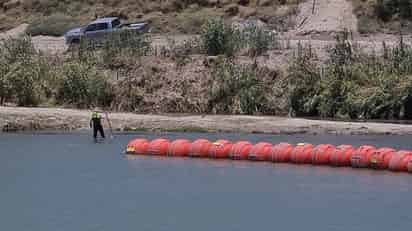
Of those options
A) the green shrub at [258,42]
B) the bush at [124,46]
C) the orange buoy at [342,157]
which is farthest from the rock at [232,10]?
the orange buoy at [342,157]

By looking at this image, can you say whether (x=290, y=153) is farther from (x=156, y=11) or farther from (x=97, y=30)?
(x=156, y=11)

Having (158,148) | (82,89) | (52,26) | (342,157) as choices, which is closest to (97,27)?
(52,26)

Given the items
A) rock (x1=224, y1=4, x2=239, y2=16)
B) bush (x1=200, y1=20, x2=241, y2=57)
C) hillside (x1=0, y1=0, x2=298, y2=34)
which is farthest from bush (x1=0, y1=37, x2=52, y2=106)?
rock (x1=224, y1=4, x2=239, y2=16)

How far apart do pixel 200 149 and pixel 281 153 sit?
3.02m

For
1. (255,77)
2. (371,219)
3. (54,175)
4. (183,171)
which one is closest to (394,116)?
(255,77)

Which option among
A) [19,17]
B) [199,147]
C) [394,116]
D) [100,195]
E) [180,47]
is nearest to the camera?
[100,195]

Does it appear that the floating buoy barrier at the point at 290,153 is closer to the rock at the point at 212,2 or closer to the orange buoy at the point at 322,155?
the orange buoy at the point at 322,155

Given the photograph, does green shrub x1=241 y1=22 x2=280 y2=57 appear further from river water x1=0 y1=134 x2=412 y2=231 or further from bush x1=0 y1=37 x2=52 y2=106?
river water x1=0 y1=134 x2=412 y2=231

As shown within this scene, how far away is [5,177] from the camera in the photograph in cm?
2934

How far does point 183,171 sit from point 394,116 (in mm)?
14347

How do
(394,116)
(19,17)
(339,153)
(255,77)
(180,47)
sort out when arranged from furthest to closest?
(19,17), (180,47), (255,77), (394,116), (339,153)

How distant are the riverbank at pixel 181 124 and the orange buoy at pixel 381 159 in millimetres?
7622

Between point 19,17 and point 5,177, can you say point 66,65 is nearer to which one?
point 5,177

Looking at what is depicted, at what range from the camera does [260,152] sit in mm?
30672
